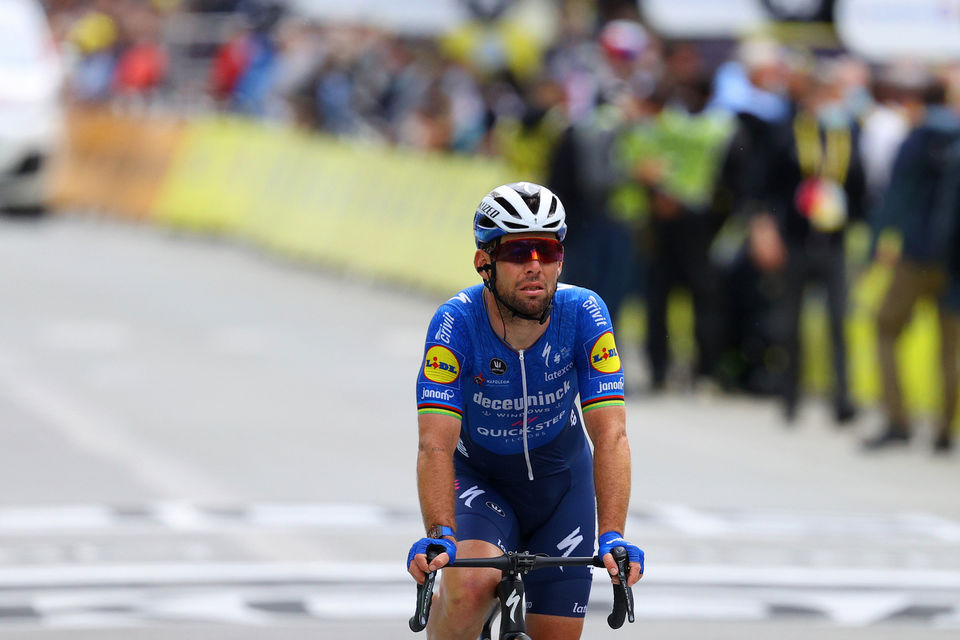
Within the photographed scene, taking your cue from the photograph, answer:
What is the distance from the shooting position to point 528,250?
5891mm

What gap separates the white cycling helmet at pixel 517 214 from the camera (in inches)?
231

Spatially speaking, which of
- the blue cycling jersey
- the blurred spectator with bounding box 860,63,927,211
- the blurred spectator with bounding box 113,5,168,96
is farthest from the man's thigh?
the blurred spectator with bounding box 113,5,168,96

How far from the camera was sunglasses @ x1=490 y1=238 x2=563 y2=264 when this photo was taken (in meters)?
5.88

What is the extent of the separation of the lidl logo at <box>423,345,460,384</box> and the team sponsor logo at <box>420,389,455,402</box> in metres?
0.03

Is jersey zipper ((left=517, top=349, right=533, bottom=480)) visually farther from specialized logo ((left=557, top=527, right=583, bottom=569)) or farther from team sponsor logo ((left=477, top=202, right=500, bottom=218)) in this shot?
team sponsor logo ((left=477, top=202, right=500, bottom=218))

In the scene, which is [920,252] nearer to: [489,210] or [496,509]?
[496,509]

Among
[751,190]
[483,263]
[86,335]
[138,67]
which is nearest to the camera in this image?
[483,263]

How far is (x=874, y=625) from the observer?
877 cm

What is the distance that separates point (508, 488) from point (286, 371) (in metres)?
9.83

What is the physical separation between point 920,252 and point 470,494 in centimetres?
732

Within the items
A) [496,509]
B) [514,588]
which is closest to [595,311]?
[496,509]

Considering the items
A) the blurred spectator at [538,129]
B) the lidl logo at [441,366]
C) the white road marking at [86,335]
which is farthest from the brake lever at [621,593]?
the white road marking at [86,335]

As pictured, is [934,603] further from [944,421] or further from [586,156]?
[586,156]

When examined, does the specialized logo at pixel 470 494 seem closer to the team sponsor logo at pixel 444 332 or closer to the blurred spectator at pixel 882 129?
the team sponsor logo at pixel 444 332
